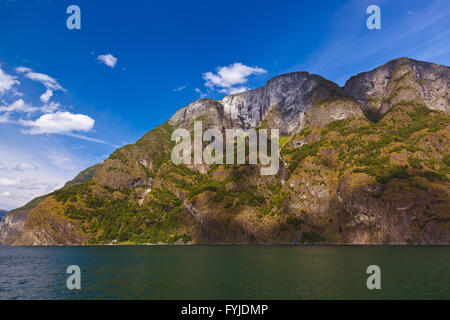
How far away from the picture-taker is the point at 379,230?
191875 mm

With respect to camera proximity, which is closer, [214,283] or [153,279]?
[214,283]

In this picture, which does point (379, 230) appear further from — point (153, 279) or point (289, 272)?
point (153, 279)

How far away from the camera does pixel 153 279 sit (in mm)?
59000

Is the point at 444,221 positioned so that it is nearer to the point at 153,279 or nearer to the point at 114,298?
the point at 153,279

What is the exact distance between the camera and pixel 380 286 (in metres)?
49.0
